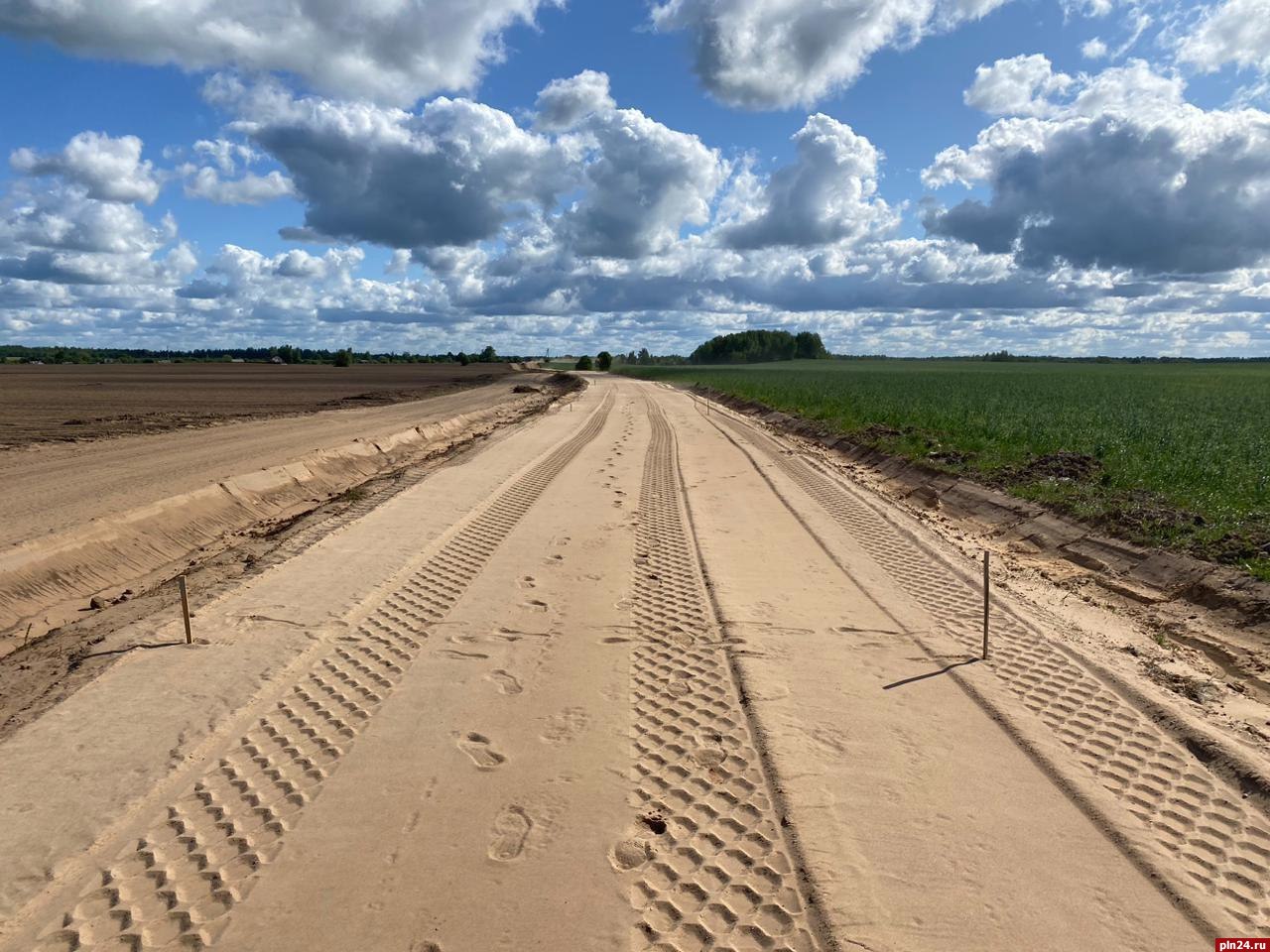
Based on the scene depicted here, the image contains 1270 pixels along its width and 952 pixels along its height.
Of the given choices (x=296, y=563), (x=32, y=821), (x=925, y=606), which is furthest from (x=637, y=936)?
(x=296, y=563)

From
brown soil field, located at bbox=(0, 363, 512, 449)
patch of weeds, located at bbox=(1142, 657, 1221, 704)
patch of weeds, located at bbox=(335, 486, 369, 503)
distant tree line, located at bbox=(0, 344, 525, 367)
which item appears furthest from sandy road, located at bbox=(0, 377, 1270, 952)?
distant tree line, located at bbox=(0, 344, 525, 367)

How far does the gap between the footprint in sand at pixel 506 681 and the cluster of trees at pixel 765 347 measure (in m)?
155

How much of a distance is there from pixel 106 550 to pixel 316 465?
24.8ft

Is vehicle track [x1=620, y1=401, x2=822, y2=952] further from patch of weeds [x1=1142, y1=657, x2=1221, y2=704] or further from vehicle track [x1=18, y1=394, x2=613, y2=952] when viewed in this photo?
patch of weeds [x1=1142, y1=657, x2=1221, y2=704]

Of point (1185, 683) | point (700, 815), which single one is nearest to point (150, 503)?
point (700, 815)

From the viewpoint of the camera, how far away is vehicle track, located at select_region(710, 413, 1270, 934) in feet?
→ 12.4

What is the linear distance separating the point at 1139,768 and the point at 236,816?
17.3 ft

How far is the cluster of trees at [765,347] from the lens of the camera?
526ft

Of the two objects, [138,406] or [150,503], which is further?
[138,406]

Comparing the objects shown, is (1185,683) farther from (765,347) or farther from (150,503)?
(765,347)

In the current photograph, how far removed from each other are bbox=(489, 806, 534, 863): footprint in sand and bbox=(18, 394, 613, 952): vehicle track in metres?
1.06

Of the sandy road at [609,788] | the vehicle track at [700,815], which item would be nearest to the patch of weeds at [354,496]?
the sandy road at [609,788]

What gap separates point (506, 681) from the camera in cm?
586

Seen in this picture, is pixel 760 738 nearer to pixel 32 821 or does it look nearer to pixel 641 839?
pixel 641 839
